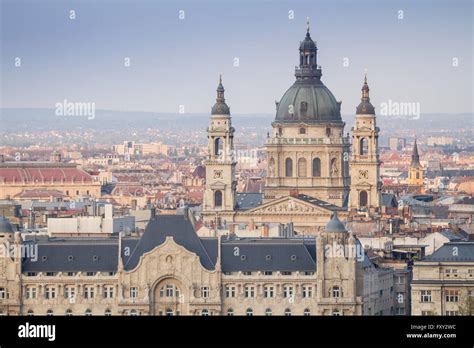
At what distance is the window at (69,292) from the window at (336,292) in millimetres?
8526

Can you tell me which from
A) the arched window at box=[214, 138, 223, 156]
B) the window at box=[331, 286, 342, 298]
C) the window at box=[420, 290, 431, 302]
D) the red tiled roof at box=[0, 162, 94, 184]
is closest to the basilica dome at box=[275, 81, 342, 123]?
the arched window at box=[214, 138, 223, 156]

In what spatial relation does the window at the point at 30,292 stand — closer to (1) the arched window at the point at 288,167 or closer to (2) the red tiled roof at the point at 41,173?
(1) the arched window at the point at 288,167

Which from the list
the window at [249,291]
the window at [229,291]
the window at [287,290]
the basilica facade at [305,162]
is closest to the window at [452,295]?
the window at [287,290]

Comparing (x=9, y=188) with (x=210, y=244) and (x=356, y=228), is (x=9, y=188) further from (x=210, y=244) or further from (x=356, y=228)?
(x=210, y=244)

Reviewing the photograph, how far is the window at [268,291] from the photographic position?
8112 cm

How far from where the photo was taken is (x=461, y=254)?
84688 mm

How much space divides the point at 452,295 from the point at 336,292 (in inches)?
156

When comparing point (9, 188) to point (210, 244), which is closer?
point (210, 244)

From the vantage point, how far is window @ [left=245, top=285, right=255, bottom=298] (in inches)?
3206

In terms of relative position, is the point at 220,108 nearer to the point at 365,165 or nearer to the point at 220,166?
the point at 220,166

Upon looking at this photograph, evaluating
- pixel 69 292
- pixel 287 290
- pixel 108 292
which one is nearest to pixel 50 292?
pixel 69 292

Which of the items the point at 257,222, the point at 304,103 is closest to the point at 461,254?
the point at 257,222

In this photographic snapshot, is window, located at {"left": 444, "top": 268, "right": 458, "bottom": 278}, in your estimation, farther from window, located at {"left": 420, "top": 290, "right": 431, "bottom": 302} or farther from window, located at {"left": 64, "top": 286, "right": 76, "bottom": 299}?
window, located at {"left": 64, "top": 286, "right": 76, "bottom": 299}
